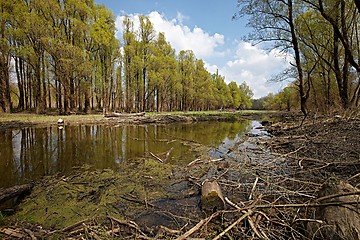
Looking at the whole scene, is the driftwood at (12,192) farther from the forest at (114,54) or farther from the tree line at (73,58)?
the tree line at (73,58)

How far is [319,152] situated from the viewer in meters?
5.85

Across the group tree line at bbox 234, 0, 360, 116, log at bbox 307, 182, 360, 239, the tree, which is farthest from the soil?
the tree

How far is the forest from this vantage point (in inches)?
462

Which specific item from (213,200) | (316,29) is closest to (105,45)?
(316,29)

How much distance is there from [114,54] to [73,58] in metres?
9.04

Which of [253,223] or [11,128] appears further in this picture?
[11,128]

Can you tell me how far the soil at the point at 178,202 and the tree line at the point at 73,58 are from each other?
20.2m

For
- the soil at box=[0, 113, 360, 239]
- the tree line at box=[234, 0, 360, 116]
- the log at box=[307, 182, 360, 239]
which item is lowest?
the soil at box=[0, 113, 360, 239]

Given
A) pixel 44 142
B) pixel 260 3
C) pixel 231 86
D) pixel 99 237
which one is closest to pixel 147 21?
pixel 260 3

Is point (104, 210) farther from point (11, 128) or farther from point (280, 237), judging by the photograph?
point (11, 128)

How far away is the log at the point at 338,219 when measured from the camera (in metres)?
2.05

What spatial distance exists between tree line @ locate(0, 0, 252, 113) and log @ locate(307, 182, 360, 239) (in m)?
23.7

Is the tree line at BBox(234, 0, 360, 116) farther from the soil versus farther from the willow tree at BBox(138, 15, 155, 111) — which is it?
the willow tree at BBox(138, 15, 155, 111)

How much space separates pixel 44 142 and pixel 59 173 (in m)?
4.90
